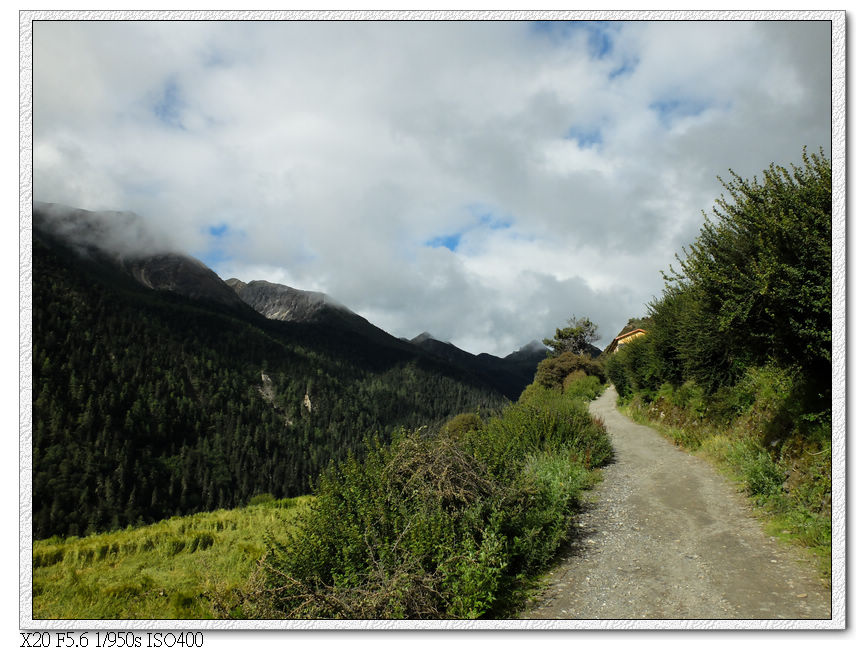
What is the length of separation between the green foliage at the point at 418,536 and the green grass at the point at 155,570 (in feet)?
2.12

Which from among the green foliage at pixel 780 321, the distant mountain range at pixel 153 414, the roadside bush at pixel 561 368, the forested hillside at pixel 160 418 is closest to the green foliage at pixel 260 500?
the green foliage at pixel 780 321

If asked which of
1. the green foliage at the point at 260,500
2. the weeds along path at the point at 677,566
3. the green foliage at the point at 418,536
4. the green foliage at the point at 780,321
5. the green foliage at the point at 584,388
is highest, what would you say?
the green foliage at the point at 780,321

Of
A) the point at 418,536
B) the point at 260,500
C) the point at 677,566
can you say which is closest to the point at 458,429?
the point at 677,566

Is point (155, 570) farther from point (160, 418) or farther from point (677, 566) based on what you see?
point (160, 418)

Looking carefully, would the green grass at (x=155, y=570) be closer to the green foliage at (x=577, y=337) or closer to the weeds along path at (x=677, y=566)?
the weeds along path at (x=677, y=566)

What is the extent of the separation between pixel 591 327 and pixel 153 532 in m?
61.4

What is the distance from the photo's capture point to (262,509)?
1253cm

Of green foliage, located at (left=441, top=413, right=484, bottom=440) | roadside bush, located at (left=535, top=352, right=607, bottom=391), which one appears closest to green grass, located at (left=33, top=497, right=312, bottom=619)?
green foliage, located at (left=441, top=413, right=484, bottom=440)

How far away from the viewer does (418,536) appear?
5.27 meters

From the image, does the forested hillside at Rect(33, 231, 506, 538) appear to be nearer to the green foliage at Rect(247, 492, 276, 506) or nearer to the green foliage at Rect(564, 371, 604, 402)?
the green foliage at Rect(564, 371, 604, 402)

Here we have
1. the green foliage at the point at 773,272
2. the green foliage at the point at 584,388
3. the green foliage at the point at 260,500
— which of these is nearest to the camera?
the green foliage at the point at 773,272

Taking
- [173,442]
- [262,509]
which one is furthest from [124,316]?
[262,509]

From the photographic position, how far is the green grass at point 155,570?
5.13 metres

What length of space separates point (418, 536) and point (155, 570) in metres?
5.13
